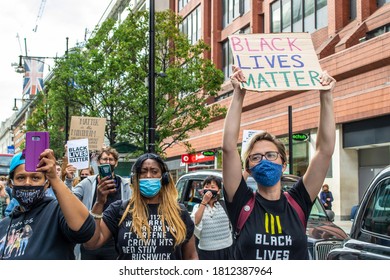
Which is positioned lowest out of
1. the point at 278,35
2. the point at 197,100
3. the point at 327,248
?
the point at 327,248

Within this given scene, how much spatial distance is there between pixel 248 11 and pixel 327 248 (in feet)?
92.0

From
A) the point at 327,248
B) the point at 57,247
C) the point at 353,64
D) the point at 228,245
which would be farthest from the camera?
the point at 353,64

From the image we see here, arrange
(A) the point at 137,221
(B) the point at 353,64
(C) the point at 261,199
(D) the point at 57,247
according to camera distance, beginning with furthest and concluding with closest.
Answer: (B) the point at 353,64 → (A) the point at 137,221 → (C) the point at 261,199 → (D) the point at 57,247

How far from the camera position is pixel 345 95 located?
79.3 ft

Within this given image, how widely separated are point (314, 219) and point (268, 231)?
5.18 metres

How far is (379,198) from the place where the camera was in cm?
385

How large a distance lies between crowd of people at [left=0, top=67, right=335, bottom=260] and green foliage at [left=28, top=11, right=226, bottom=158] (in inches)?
748

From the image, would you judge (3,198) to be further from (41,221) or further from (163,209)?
(41,221)

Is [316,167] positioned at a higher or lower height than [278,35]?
lower

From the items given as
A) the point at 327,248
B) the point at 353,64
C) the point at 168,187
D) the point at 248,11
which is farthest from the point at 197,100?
the point at 168,187

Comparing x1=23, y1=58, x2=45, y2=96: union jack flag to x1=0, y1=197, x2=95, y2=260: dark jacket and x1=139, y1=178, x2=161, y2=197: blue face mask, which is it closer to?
x1=139, y1=178, x2=161, y2=197: blue face mask

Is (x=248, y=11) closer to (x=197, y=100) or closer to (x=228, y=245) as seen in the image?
(x=197, y=100)

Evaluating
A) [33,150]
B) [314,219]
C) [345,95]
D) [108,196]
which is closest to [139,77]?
[345,95]

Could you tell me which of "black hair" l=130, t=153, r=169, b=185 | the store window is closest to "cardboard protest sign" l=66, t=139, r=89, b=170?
"black hair" l=130, t=153, r=169, b=185
